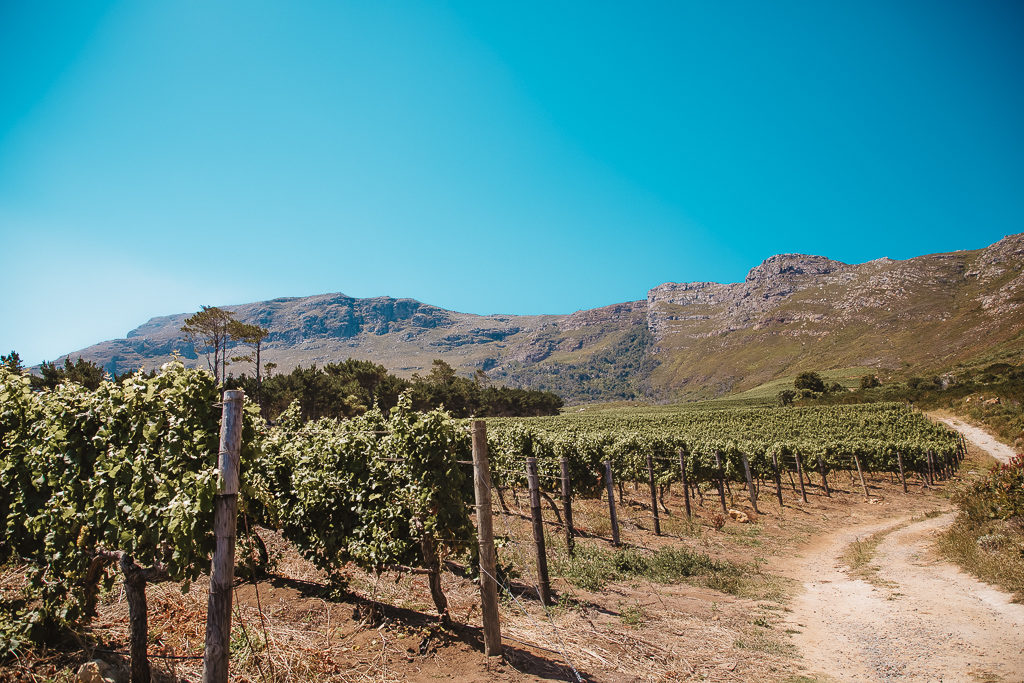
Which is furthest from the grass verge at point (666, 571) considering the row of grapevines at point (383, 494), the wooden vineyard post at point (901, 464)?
the wooden vineyard post at point (901, 464)

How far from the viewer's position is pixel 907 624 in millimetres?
8656

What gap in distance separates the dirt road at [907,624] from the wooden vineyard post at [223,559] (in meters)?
7.95

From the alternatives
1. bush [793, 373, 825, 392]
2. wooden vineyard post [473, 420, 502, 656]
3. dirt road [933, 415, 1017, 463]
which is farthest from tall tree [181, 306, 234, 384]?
→ bush [793, 373, 825, 392]

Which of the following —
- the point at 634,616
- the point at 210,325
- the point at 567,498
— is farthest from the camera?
the point at 210,325

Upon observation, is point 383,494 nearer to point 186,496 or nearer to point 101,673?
point 186,496

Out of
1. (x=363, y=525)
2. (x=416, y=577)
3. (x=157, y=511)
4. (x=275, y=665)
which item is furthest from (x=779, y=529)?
(x=157, y=511)

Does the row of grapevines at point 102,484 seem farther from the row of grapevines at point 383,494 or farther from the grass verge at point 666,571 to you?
the grass verge at point 666,571

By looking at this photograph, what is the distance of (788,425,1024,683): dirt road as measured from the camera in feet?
22.4

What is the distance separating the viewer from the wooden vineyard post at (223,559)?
420cm

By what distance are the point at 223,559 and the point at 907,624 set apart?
1154 centimetres

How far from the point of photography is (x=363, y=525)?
7359 millimetres

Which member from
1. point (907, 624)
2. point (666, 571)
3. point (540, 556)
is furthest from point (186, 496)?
point (907, 624)

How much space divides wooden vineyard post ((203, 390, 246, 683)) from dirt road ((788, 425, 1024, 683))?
26.1 ft

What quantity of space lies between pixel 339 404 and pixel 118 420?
58428mm
